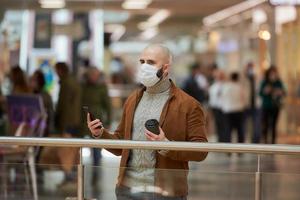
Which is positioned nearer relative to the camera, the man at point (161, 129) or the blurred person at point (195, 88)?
the man at point (161, 129)

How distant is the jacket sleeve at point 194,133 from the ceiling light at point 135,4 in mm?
10059

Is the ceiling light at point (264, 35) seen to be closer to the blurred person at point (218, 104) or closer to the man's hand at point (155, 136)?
the blurred person at point (218, 104)

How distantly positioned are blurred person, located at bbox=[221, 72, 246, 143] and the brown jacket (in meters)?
9.60

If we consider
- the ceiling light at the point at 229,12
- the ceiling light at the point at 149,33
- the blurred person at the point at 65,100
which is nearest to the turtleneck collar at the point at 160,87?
the blurred person at the point at 65,100

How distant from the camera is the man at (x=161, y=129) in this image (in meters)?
4.63

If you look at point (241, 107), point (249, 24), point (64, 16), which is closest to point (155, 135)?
point (241, 107)

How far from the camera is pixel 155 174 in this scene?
4707 mm

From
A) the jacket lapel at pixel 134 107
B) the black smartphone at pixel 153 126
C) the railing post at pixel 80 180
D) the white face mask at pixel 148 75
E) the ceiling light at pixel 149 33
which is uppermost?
the ceiling light at pixel 149 33

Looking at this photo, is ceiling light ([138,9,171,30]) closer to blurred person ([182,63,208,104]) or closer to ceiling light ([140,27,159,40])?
ceiling light ([140,27,159,40])

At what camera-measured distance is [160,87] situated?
473cm

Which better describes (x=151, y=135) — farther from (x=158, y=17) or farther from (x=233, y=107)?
(x=158, y=17)

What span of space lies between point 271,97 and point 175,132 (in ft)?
34.0

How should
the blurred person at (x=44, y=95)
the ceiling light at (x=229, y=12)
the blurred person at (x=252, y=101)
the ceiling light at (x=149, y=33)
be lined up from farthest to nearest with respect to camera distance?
the ceiling light at (x=149, y=33) < the blurred person at (x=252, y=101) < the ceiling light at (x=229, y=12) < the blurred person at (x=44, y=95)

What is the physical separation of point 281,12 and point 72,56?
4.56m
